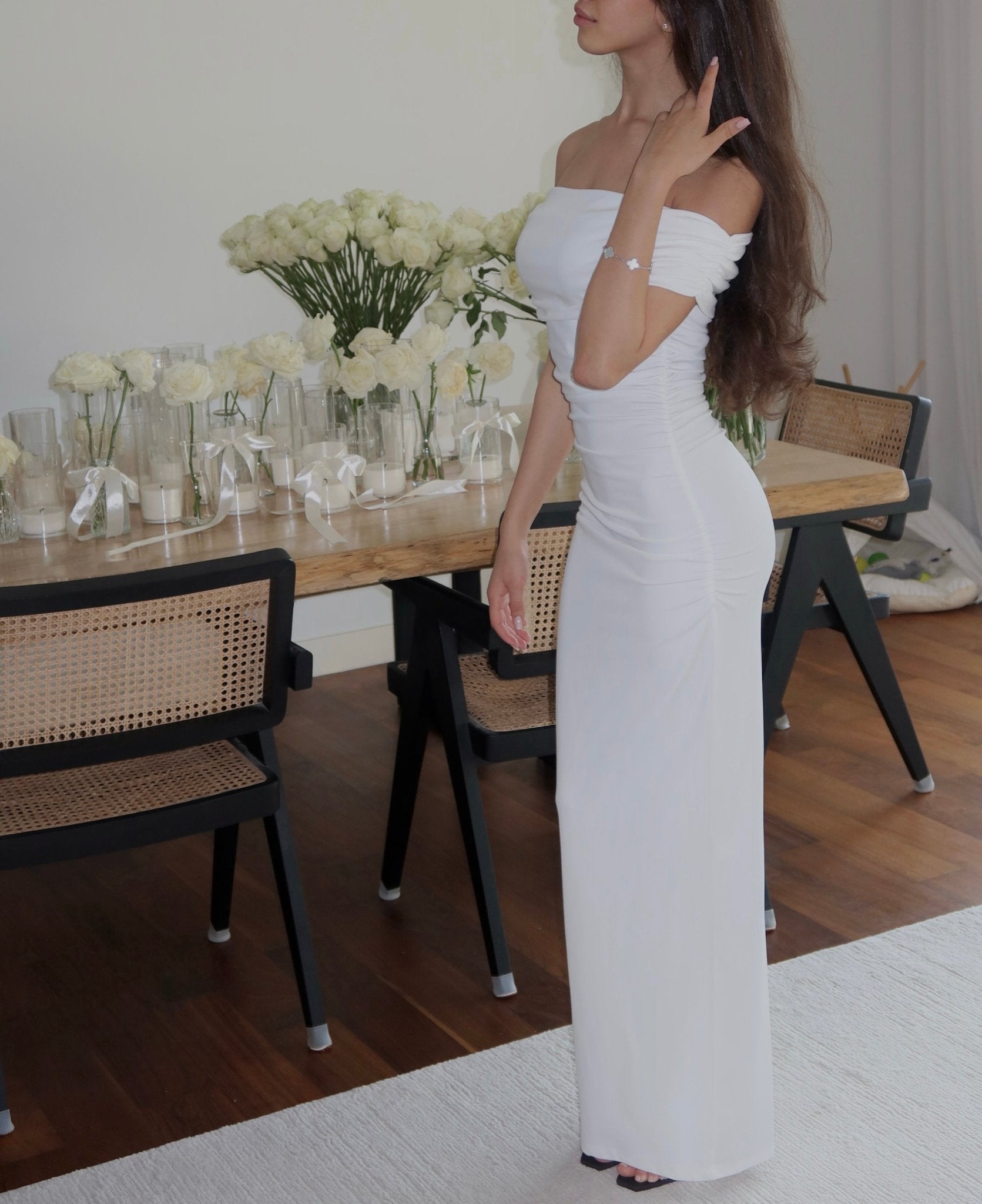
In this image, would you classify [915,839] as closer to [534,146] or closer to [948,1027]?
[948,1027]

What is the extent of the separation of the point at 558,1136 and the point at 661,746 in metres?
0.69

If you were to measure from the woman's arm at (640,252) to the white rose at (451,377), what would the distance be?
3.85 ft

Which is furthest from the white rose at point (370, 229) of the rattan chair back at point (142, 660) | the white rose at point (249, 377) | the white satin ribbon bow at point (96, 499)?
the rattan chair back at point (142, 660)

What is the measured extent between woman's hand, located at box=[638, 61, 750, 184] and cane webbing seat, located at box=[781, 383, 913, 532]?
1.77 metres

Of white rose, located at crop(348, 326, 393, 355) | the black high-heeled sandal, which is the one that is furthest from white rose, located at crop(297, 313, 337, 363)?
the black high-heeled sandal

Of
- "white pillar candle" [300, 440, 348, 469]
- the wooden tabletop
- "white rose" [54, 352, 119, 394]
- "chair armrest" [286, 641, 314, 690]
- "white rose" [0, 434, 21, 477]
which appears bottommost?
"chair armrest" [286, 641, 314, 690]

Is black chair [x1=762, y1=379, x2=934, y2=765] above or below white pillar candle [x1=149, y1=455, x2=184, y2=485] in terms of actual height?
below

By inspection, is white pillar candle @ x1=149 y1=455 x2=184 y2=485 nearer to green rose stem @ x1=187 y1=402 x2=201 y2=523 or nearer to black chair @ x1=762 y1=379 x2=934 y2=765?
green rose stem @ x1=187 y1=402 x2=201 y2=523

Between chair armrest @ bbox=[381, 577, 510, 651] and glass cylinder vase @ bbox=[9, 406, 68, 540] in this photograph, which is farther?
glass cylinder vase @ bbox=[9, 406, 68, 540]

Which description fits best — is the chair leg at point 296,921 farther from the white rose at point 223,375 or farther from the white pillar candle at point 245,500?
the white rose at point 223,375

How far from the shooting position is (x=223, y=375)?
2775 millimetres

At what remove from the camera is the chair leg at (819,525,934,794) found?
3115 millimetres

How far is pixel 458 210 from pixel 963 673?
215 centimetres

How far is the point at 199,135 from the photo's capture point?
4102 mm
